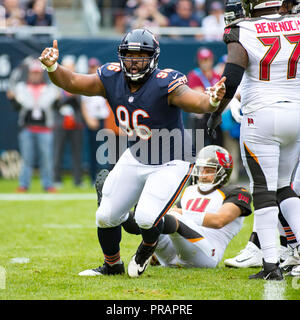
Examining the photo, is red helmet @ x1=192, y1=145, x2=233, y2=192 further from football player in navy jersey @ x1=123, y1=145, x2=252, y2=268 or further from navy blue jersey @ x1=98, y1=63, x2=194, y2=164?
navy blue jersey @ x1=98, y1=63, x2=194, y2=164

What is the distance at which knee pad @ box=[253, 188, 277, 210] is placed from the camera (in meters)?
4.05

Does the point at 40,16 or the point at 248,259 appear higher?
the point at 40,16

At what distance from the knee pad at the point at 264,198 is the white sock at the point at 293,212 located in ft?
0.72

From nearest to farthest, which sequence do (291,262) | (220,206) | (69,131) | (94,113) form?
(291,262) < (220,206) < (94,113) < (69,131)

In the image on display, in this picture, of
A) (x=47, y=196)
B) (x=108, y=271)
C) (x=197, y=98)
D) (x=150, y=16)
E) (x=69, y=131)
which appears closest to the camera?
(x=197, y=98)

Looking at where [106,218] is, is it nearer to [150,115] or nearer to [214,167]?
[150,115]

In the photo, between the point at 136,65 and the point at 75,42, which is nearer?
the point at 136,65

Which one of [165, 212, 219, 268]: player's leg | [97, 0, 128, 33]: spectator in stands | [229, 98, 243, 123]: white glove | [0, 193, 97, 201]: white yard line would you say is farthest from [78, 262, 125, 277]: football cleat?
[97, 0, 128, 33]: spectator in stands

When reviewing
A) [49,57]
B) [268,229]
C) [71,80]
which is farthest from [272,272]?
[49,57]

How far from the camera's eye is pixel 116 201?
4.16 metres

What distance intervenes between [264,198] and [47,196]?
19.0ft

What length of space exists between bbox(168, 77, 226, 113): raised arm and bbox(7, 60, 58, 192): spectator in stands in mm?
5917

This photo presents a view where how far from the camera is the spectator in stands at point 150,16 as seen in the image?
12.3 m
